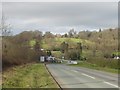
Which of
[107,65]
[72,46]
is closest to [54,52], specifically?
[72,46]

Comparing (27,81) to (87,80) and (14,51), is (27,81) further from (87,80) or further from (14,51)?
(14,51)

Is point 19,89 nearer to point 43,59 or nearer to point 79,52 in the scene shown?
point 43,59

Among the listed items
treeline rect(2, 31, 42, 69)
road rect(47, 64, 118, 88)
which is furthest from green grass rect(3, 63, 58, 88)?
treeline rect(2, 31, 42, 69)

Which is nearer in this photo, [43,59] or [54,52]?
[43,59]

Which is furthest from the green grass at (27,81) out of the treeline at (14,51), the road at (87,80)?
the treeline at (14,51)

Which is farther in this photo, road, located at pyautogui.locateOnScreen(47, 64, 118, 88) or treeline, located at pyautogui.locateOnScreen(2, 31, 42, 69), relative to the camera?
treeline, located at pyautogui.locateOnScreen(2, 31, 42, 69)

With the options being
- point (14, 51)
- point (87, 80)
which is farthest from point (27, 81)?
point (14, 51)

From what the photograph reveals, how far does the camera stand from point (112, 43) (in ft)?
435

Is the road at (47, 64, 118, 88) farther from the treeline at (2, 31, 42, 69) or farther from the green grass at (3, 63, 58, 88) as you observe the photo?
the treeline at (2, 31, 42, 69)

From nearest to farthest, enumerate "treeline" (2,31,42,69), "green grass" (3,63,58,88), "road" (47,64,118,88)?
"green grass" (3,63,58,88) → "road" (47,64,118,88) → "treeline" (2,31,42,69)

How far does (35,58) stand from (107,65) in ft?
205

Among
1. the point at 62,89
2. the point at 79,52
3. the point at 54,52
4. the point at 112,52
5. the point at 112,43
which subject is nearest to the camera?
the point at 62,89

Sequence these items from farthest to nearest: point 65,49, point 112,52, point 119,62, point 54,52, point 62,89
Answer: point 54,52 → point 65,49 → point 112,52 → point 119,62 → point 62,89

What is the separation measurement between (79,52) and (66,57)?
9.87m
